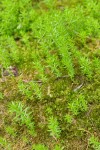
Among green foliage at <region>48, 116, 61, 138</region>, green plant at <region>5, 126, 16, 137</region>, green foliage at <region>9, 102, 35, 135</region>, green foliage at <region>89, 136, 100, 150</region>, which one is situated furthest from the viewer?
green plant at <region>5, 126, 16, 137</region>

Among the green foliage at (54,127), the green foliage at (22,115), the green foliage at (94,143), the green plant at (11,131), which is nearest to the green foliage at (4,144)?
the green plant at (11,131)

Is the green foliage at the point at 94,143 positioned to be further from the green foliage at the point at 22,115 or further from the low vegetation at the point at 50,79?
the green foliage at the point at 22,115

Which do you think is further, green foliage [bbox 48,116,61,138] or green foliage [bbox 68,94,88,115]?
green foliage [bbox 68,94,88,115]

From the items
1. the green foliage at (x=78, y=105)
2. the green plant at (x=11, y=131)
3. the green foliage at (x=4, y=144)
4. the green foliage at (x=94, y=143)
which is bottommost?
the green foliage at (x=4, y=144)

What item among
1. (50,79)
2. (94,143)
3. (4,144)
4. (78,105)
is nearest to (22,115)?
(4,144)

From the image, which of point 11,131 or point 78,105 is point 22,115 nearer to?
point 11,131

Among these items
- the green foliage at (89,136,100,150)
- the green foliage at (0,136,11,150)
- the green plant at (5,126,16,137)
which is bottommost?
the green foliage at (0,136,11,150)

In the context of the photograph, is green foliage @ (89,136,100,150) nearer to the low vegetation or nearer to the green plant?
the low vegetation

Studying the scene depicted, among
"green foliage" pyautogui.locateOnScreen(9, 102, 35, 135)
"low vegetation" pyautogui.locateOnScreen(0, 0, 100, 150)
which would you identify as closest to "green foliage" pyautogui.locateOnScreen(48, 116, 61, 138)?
"low vegetation" pyautogui.locateOnScreen(0, 0, 100, 150)
